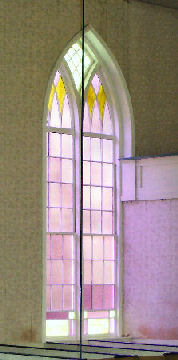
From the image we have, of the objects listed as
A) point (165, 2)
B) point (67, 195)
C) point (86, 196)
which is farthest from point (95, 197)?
point (165, 2)

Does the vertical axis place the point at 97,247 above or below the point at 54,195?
below

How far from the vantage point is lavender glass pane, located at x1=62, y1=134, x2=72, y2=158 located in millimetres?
10992

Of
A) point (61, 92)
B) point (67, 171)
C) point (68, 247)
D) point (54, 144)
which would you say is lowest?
point (68, 247)

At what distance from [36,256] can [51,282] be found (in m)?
0.63

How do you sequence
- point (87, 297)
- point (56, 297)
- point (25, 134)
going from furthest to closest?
point (87, 297), point (56, 297), point (25, 134)

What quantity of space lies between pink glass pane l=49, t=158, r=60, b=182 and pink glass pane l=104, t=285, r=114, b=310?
1585mm

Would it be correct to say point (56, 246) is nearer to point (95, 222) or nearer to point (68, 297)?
point (68, 297)

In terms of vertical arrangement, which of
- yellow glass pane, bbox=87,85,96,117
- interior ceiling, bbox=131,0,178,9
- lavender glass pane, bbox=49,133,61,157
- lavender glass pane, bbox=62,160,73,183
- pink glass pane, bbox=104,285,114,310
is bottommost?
pink glass pane, bbox=104,285,114,310

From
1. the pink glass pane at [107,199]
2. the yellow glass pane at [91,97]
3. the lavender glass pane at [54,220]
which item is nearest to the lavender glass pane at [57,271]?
the lavender glass pane at [54,220]

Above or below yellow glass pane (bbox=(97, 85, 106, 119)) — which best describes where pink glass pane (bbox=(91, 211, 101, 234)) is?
below

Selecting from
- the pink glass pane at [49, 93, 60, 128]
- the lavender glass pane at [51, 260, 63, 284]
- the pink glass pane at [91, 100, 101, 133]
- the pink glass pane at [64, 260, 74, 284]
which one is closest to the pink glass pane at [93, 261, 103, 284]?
the pink glass pane at [64, 260, 74, 284]

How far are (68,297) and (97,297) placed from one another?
464 millimetres

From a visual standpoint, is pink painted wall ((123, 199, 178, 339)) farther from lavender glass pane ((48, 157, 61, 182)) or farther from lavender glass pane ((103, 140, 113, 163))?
lavender glass pane ((48, 157, 61, 182))

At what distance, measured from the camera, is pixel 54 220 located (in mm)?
10812
